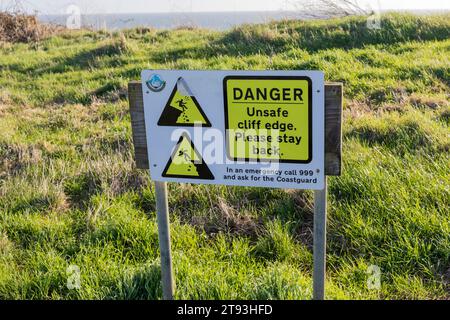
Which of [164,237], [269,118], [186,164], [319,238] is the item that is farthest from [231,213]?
[269,118]

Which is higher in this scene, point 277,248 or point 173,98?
point 173,98

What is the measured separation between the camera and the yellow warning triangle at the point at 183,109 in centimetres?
242

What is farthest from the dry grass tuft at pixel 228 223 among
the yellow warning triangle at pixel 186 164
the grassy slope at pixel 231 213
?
the yellow warning triangle at pixel 186 164

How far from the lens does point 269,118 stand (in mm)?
2330

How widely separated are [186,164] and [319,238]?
756 mm

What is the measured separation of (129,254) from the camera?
3.26m

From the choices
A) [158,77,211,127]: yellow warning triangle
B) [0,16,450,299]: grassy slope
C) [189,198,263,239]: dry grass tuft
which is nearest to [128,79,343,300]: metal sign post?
[158,77,211,127]: yellow warning triangle

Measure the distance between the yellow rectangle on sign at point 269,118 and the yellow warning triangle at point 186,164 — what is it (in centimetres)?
16

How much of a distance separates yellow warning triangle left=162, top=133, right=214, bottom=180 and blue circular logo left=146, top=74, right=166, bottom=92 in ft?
0.86

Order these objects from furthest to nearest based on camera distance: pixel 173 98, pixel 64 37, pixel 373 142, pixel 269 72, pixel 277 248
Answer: pixel 64 37
pixel 373 142
pixel 277 248
pixel 173 98
pixel 269 72

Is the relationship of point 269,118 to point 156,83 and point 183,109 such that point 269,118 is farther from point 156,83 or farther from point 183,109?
point 156,83
